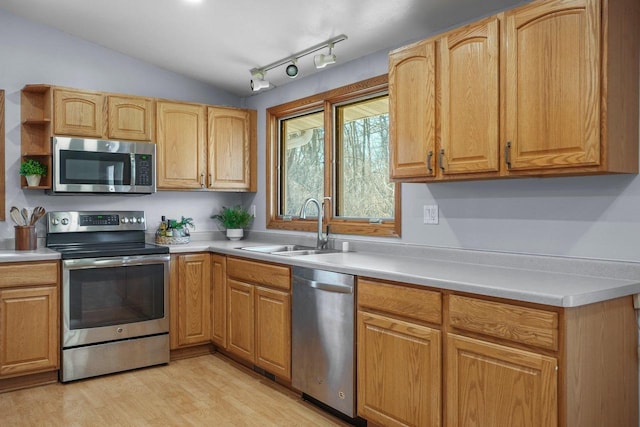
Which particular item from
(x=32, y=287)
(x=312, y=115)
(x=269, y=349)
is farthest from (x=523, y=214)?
(x=32, y=287)

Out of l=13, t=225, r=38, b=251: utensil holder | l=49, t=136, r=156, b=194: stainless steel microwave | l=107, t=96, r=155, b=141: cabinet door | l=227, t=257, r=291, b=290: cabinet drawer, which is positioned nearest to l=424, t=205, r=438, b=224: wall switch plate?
l=227, t=257, r=291, b=290: cabinet drawer

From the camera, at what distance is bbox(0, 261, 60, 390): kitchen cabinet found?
126 inches

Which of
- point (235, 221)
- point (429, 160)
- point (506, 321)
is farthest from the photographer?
point (235, 221)

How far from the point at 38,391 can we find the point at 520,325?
301 cm

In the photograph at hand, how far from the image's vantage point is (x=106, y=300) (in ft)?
11.6

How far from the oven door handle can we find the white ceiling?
5.30 feet

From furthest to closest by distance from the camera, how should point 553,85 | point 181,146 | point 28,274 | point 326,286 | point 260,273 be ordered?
point 181,146, point 260,273, point 28,274, point 326,286, point 553,85

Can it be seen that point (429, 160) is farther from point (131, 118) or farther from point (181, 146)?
point (131, 118)

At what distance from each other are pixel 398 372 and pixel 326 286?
638mm

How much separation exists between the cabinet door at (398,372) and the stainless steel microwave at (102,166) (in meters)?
2.23

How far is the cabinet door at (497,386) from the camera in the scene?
5.88 feet

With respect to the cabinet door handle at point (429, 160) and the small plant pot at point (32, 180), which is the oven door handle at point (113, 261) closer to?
the small plant pot at point (32, 180)

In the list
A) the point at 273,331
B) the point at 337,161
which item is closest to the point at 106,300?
the point at 273,331

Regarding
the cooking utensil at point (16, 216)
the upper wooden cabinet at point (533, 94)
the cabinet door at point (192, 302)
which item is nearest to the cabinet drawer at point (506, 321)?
the upper wooden cabinet at point (533, 94)
